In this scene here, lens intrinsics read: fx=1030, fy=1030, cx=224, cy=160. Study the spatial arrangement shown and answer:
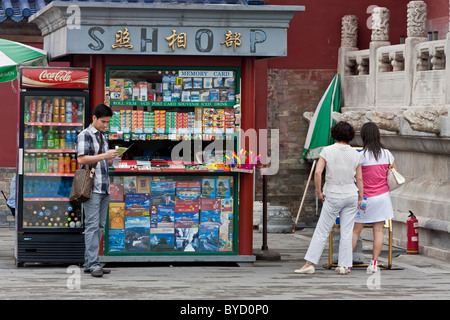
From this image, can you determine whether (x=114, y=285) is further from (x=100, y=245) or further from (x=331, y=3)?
(x=331, y=3)

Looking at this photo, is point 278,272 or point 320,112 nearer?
point 278,272

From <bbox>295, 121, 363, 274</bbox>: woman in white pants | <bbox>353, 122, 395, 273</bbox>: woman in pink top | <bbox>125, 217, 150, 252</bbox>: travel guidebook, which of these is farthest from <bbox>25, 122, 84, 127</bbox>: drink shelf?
<bbox>353, 122, 395, 273</bbox>: woman in pink top

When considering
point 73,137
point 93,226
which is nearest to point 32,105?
point 73,137

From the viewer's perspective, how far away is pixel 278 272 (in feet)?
39.9

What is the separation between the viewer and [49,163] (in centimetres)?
1264

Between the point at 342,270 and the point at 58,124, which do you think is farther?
the point at 58,124

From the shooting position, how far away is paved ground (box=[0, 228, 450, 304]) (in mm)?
10047

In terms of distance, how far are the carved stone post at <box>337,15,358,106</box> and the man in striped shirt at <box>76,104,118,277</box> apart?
8.10m

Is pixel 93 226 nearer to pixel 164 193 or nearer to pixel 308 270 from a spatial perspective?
pixel 164 193

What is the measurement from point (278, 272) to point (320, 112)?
6.98 meters

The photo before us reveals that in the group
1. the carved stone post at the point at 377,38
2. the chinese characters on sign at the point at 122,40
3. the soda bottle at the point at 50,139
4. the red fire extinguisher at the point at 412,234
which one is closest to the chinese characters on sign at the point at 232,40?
the chinese characters on sign at the point at 122,40

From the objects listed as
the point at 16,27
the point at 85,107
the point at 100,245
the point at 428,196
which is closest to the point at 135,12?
the point at 85,107

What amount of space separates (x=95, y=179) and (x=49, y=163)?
1.29 m

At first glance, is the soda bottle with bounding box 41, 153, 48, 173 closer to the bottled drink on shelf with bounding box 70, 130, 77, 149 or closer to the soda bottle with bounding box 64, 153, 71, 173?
the soda bottle with bounding box 64, 153, 71, 173
